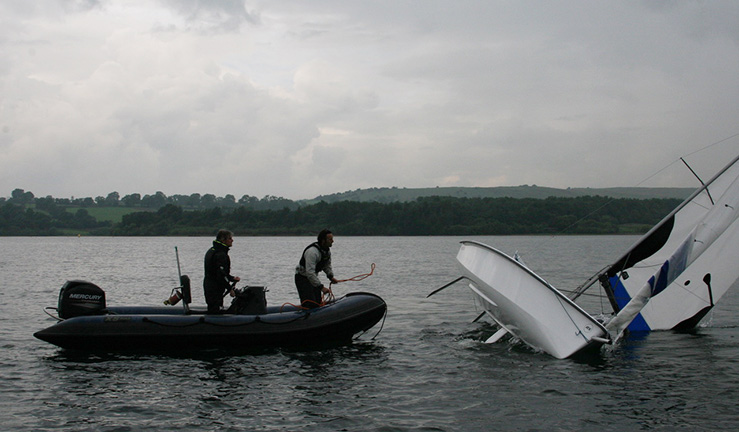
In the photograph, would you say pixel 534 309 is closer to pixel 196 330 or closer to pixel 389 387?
pixel 389 387

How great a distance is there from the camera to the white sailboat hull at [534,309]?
32.0ft

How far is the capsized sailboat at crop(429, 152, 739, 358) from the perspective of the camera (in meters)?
9.92

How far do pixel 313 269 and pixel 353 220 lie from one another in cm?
9511

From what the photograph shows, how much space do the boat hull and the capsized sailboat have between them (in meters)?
2.58

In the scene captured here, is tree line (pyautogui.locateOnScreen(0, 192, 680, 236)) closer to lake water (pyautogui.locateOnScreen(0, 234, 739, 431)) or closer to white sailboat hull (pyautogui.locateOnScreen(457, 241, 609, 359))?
lake water (pyautogui.locateOnScreen(0, 234, 739, 431))

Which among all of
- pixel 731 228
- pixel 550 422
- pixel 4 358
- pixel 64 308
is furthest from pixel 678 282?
pixel 4 358

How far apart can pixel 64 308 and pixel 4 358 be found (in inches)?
50.7

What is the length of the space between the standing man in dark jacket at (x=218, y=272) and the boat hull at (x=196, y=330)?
0.37m

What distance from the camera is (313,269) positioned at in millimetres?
11594

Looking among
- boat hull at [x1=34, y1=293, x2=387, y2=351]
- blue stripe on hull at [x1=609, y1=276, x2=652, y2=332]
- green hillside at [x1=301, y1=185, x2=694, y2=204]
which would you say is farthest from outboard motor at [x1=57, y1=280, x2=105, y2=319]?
green hillside at [x1=301, y1=185, x2=694, y2=204]

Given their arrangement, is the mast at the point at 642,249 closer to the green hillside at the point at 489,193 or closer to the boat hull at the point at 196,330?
the boat hull at the point at 196,330

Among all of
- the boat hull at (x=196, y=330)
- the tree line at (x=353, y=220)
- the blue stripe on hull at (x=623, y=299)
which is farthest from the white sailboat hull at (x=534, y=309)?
the tree line at (x=353, y=220)

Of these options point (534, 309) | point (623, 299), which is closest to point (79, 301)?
point (534, 309)

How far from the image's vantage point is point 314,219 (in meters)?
108
